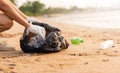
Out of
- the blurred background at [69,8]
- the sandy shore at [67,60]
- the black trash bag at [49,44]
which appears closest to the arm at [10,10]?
the black trash bag at [49,44]

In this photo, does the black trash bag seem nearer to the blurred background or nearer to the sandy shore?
the sandy shore

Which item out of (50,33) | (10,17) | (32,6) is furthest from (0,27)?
(32,6)

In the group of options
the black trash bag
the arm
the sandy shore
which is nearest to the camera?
the sandy shore

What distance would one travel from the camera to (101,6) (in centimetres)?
1333

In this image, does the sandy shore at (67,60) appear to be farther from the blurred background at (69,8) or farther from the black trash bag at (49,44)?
the blurred background at (69,8)

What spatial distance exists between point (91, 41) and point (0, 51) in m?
1.36

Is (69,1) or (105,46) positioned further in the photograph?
(69,1)

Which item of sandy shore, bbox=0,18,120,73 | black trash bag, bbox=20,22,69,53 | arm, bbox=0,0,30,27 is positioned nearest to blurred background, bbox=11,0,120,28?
sandy shore, bbox=0,18,120,73

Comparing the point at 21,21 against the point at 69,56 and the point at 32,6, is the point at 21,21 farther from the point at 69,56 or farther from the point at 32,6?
the point at 32,6

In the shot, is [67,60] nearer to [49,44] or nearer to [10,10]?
[49,44]

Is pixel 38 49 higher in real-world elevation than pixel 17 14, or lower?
lower

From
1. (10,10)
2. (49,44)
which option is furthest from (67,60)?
(10,10)

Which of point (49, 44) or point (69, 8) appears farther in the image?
point (69, 8)

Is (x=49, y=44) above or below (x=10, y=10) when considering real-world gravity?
below
